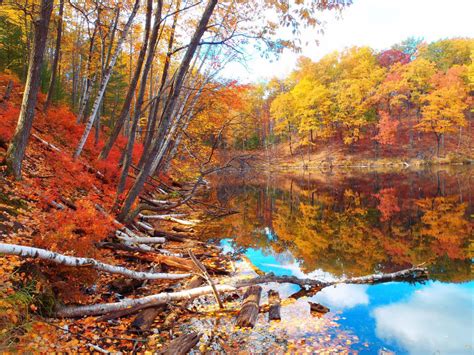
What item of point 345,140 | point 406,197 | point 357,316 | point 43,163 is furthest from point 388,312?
point 345,140

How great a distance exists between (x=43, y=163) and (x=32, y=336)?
351 inches

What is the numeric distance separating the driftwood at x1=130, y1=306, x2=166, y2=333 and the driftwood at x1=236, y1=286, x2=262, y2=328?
1.43 metres

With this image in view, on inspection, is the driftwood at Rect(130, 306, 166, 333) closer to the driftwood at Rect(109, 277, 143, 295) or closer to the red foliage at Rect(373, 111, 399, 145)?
the driftwood at Rect(109, 277, 143, 295)

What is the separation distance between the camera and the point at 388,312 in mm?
6094

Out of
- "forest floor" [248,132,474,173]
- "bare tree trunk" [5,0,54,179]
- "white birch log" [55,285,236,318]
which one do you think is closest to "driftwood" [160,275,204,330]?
"white birch log" [55,285,236,318]

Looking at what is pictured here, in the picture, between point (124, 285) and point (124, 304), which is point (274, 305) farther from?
point (124, 285)

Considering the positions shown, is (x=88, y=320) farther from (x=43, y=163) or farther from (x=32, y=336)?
(x=43, y=163)

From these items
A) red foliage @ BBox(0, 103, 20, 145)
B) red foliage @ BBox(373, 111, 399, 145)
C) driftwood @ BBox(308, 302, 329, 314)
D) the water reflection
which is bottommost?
the water reflection

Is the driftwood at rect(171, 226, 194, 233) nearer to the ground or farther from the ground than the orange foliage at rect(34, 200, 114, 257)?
nearer to the ground

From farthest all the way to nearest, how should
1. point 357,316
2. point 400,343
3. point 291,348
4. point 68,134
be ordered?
point 68,134 → point 357,316 → point 400,343 → point 291,348

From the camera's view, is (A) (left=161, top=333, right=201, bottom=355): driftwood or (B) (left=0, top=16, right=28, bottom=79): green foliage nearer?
(A) (left=161, top=333, right=201, bottom=355): driftwood

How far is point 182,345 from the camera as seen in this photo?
430 cm

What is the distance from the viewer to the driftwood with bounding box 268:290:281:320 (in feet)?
18.6

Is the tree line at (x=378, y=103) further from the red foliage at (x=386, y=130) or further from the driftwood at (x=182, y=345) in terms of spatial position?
the driftwood at (x=182, y=345)
